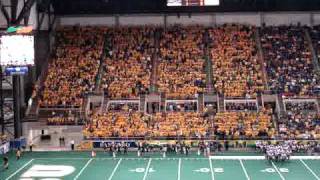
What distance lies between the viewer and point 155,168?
129 ft

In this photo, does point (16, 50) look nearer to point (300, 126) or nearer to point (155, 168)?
point (155, 168)

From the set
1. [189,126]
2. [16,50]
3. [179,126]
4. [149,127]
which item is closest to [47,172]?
[16,50]

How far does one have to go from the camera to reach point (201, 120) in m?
49.2

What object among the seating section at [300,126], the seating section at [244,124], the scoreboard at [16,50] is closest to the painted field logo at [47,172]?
the scoreboard at [16,50]

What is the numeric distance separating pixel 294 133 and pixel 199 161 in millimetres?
9475

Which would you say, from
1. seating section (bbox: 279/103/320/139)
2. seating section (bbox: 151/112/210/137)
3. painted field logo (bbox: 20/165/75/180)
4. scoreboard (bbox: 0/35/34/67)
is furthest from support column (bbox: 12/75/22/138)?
seating section (bbox: 279/103/320/139)

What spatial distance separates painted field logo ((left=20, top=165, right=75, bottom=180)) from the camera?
3712 centimetres

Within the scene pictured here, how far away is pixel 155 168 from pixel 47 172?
6988mm

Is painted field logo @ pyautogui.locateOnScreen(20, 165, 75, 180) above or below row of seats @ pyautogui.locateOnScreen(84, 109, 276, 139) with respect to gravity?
below

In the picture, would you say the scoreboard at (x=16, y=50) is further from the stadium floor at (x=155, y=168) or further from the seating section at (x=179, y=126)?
the seating section at (x=179, y=126)

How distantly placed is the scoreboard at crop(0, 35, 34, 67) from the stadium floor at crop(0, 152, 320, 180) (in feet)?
23.3

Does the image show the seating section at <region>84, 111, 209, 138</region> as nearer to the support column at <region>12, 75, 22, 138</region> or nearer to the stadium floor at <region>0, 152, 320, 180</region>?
the stadium floor at <region>0, 152, 320, 180</region>

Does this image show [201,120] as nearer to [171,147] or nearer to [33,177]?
[171,147]

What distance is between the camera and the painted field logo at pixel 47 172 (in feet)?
122
